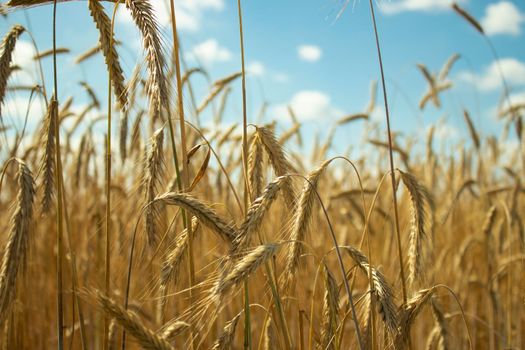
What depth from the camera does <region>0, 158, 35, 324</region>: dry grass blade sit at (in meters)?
1.27

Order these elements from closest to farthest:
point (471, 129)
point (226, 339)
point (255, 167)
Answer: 1. point (226, 339)
2. point (255, 167)
3. point (471, 129)

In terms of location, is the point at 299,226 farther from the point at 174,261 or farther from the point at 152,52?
the point at 152,52

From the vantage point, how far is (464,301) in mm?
3459

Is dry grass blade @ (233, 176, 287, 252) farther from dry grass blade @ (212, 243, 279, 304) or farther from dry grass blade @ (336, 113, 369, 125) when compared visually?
dry grass blade @ (336, 113, 369, 125)

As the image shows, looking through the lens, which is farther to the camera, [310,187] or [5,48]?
[5,48]

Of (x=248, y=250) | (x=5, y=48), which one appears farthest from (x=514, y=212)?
(x=5, y=48)

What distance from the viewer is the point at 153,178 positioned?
1.43 meters

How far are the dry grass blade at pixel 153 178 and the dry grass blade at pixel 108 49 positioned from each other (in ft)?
0.52

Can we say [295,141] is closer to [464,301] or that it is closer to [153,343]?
[464,301]

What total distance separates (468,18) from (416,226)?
1880 millimetres

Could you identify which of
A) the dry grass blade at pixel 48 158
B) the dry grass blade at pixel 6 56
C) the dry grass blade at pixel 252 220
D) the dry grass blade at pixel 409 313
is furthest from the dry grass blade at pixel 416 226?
the dry grass blade at pixel 6 56

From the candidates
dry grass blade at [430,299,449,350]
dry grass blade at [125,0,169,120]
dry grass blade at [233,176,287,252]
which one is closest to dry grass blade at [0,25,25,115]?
dry grass blade at [125,0,169,120]

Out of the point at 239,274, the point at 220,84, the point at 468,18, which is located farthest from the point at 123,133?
the point at 468,18

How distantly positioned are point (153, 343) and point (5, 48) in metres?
1.11
